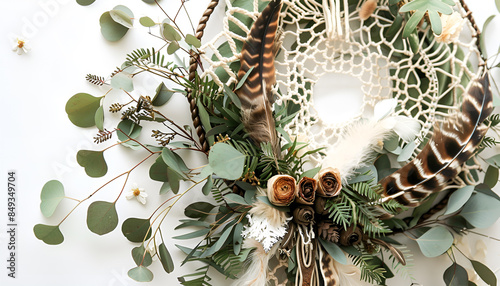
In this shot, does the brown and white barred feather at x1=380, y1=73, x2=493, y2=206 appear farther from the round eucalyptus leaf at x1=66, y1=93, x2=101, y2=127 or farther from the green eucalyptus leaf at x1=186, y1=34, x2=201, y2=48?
the round eucalyptus leaf at x1=66, y1=93, x2=101, y2=127

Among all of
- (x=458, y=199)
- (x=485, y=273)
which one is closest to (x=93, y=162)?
(x=458, y=199)

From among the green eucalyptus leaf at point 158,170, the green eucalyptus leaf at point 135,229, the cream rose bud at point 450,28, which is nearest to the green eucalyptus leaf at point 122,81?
the green eucalyptus leaf at point 158,170

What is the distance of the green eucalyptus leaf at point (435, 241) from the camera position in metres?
0.85

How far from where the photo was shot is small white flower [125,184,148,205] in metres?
0.84

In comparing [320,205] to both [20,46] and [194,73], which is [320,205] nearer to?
[194,73]

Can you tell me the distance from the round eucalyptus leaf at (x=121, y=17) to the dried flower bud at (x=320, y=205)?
1.67 feet

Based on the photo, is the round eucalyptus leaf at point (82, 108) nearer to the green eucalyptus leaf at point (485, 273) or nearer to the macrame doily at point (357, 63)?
the macrame doily at point (357, 63)

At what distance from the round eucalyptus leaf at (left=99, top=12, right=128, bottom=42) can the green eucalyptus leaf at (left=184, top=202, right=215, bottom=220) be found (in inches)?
14.8

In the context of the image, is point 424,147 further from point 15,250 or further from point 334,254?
point 15,250

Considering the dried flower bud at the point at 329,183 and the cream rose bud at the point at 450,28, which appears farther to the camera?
the cream rose bud at the point at 450,28

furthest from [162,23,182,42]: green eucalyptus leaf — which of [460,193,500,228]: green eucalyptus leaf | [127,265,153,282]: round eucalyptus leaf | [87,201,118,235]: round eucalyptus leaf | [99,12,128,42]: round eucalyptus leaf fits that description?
[460,193,500,228]: green eucalyptus leaf

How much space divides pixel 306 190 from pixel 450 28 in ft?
1.61

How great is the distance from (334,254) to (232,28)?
0.50 meters

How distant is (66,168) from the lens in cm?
83
